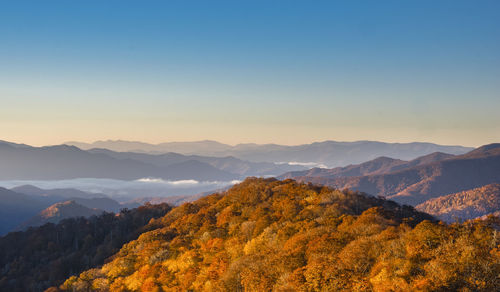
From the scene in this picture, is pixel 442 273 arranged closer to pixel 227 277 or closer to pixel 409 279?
pixel 409 279

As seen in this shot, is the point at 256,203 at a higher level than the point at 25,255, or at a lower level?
higher

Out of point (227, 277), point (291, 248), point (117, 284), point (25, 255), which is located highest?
point (291, 248)

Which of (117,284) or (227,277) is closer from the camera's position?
(227,277)

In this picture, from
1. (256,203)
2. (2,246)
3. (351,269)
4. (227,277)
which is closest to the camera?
(351,269)

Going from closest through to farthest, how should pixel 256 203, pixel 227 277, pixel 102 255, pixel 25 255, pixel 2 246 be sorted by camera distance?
pixel 227 277, pixel 256 203, pixel 102 255, pixel 25 255, pixel 2 246

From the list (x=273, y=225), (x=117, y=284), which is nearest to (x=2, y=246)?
(x=117, y=284)

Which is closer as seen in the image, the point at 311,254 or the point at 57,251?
the point at 311,254
